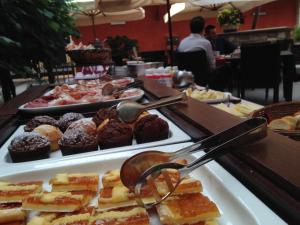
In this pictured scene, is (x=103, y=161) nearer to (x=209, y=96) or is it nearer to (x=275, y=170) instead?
(x=275, y=170)

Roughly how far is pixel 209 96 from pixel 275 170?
143 centimetres

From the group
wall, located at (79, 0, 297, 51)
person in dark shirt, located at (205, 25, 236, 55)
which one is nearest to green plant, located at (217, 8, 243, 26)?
person in dark shirt, located at (205, 25, 236, 55)

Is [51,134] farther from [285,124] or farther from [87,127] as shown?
[285,124]

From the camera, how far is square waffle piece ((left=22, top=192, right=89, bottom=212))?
1.92 ft

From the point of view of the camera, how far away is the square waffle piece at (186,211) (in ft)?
1.70

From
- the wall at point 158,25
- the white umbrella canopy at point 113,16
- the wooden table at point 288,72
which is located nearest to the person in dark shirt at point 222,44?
the white umbrella canopy at point 113,16

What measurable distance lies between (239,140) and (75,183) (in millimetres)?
342

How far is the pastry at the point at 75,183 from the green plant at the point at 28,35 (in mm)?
1433

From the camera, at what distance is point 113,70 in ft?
12.6

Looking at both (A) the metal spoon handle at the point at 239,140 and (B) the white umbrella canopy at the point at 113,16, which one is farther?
(B) the white umbrella canopy at the point at 113,16

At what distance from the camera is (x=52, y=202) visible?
590 millimetres

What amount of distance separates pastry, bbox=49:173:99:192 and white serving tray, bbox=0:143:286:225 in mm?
96

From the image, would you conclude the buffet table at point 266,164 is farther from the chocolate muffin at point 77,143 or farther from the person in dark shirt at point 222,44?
the person in dark shirt at point 222,44

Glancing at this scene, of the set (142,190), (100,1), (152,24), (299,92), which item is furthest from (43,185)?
(152,24)
